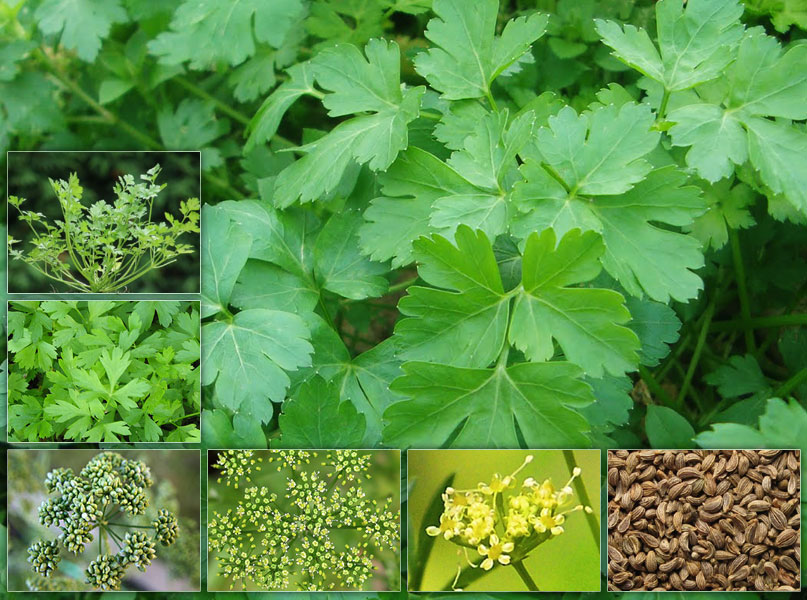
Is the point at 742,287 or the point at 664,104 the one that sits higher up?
the point at 664,104

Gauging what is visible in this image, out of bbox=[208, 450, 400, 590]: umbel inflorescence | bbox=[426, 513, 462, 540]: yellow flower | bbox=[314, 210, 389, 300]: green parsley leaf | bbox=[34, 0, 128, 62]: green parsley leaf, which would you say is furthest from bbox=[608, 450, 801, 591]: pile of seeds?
bbox=[34, 0, 128, 62]: green parsley leaf

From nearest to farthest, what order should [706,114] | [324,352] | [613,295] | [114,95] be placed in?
1. [613,295]
2. [706,114]
3. [324,352]
4. [114,95]

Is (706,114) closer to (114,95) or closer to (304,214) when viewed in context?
(304,214)

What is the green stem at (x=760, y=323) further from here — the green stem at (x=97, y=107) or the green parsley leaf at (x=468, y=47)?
the green stem at (x=97, y=107)

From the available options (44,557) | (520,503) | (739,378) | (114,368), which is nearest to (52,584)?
(44,557)

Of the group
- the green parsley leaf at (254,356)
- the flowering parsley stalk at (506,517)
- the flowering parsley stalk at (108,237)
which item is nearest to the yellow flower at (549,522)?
the flowering parsley stalk at (506,517)

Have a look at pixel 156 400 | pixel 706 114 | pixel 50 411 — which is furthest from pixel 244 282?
pixel 706 114

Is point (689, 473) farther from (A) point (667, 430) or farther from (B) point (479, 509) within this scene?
(B) point (479, 509)
